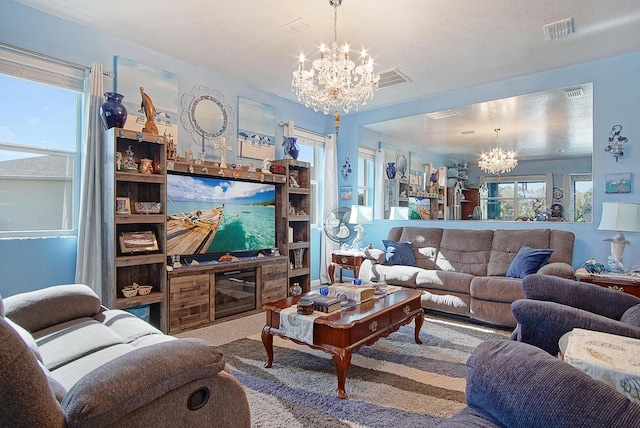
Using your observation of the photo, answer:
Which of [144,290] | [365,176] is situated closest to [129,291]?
[144,290]

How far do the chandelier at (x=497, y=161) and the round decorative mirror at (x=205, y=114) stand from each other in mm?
3363

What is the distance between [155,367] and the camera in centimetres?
109

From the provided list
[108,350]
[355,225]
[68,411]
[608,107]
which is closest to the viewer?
[68,411]

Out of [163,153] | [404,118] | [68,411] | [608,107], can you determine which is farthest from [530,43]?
[68,411]

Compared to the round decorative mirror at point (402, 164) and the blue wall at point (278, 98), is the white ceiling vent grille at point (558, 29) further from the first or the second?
the round decorative mirror at point (402, 164)

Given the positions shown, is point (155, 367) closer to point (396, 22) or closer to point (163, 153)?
point (163, 153)

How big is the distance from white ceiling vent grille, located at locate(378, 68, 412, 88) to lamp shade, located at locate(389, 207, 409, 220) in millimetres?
1883

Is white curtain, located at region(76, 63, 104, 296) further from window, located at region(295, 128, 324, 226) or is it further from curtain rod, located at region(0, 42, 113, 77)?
window, located at region(295, 128, 324, 226)

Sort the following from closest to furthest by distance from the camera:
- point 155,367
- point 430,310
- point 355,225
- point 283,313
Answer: point 155,367 → point 283,313 → point 430,310 → point 355,225

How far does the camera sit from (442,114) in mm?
4898

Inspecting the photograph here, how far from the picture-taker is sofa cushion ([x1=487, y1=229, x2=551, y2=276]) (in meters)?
3.87

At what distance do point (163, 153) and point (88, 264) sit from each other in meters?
1.19

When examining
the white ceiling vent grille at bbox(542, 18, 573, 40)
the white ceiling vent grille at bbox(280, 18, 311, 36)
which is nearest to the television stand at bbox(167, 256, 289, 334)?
the white ceiling vent grille at bbox(280, 18, 311, 36)

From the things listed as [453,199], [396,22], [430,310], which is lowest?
[430,310]
